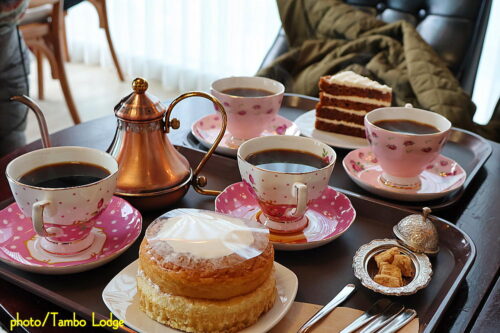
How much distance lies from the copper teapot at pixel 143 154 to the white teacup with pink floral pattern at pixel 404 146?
0.35m

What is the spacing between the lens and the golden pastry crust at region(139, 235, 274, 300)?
2.02 ft

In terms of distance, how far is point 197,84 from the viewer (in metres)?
3.51

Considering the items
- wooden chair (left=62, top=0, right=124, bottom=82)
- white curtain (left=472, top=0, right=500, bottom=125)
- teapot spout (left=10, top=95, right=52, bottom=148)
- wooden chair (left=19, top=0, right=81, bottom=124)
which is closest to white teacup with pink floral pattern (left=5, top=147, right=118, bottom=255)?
teapot spout (left=10, top=95, right=52, bottom=148)

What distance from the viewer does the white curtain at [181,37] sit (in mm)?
3131

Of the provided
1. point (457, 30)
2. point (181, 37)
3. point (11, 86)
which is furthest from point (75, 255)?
point (181, 37)

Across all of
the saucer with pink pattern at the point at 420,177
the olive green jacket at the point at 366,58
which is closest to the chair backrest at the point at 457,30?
the olive green jacket at the point at 366,58

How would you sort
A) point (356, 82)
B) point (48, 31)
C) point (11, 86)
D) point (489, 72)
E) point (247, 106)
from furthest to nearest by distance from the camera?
point (48, 31), point (489, 72), point (11, 86), point (356, 82), point (247, 106)

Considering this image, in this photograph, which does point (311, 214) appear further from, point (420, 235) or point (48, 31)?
point (48, 31)

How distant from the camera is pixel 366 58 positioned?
1.95m

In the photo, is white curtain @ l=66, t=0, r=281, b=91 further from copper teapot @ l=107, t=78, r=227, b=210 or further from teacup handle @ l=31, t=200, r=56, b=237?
teacup handle @ l=31, t=200, r=56, b=237

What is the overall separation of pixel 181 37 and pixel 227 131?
7.61 feet

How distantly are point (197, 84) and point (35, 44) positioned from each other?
3.59 ft

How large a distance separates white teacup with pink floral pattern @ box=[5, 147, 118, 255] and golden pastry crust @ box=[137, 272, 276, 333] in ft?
0.56

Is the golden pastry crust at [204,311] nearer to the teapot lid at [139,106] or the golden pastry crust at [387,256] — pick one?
the golden pastry crust at [387,256]
